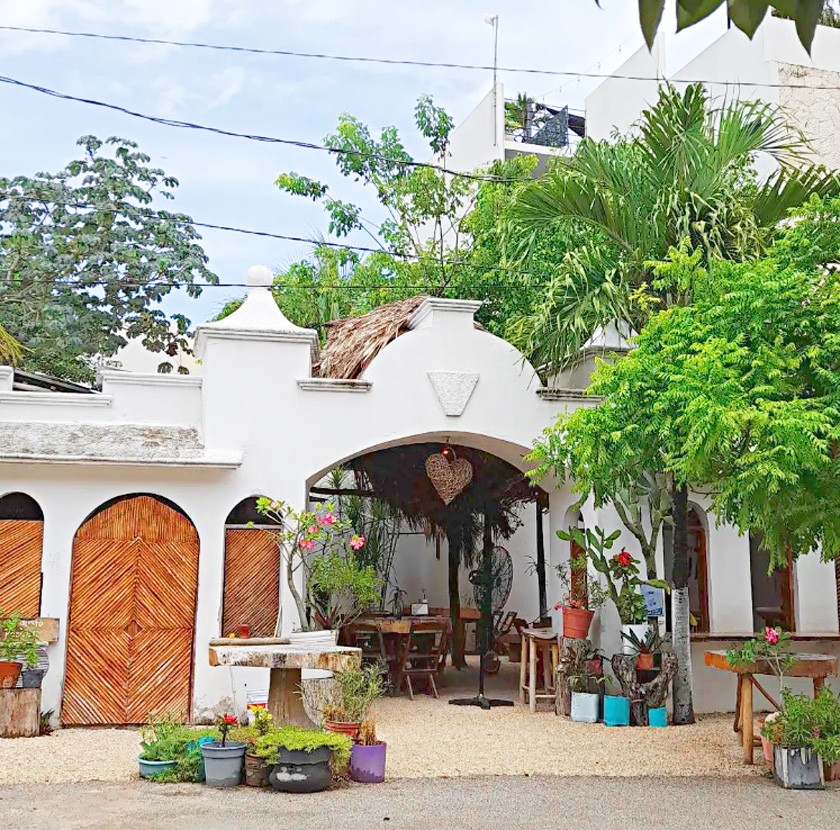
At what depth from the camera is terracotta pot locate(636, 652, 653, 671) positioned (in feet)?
32.6

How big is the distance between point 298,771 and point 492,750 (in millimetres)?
2394

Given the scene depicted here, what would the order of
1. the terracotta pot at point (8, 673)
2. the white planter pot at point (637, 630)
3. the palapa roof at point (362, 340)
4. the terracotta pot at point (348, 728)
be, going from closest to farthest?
the terracotta pot at point (348, 728)
the terracotta pot at point (8, 673)
the white planter pot at point (637, 630)
the palapa roof at point (362, 340)

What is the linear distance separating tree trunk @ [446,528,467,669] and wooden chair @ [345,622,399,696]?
189 cm

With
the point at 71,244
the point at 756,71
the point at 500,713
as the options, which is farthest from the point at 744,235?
the point at 71,244

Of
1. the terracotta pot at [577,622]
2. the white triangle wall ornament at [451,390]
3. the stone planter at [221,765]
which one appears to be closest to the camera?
the stone planter at [221,765]

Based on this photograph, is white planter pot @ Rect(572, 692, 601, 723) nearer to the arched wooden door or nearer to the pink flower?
the pink flower

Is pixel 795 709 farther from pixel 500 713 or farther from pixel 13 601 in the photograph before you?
pixel 13 601

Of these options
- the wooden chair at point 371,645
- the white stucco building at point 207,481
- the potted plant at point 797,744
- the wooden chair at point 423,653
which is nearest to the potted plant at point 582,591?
the white stucco building at point 207,481

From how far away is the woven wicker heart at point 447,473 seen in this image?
38.9 ft

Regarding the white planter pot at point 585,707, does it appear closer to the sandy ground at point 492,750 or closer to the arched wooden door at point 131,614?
the sandy ground at point 492,750

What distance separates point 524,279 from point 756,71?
5093mm

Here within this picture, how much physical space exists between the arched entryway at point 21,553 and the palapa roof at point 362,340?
3606mm

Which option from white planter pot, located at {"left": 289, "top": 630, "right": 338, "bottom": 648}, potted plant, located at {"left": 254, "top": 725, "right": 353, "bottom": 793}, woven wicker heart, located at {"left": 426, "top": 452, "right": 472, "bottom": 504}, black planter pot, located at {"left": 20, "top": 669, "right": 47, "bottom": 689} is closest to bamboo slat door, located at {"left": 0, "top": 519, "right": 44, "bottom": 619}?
black planter pot, located at {"left": 20, "top": 669, "right": 47, "bottom": 689}

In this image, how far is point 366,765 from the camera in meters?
7.45
